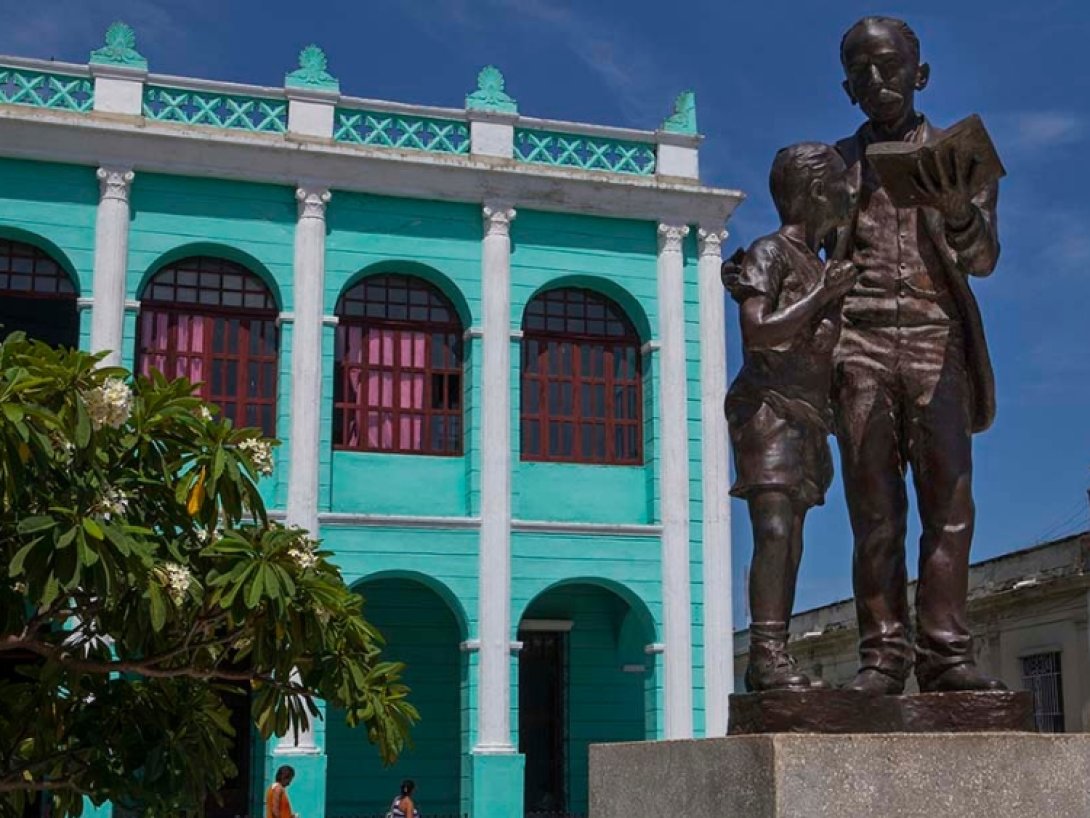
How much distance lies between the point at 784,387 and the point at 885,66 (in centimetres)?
123

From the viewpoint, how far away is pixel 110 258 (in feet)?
61.5

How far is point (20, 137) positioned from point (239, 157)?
8.23 ft

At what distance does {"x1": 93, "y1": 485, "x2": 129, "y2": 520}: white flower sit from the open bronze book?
4718mm

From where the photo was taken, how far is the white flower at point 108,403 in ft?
27.3

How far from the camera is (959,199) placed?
5199 millimetres

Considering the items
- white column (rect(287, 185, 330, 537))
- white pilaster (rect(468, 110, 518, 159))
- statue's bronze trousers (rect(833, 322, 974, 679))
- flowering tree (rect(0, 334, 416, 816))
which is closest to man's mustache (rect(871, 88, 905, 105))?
statue's bronze trousers (rect(833, 322, 974, 679))

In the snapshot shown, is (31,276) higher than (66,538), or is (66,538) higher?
(31,276)

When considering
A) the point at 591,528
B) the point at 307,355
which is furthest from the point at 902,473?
the point at 591,528

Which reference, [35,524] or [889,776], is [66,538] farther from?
[889,776]

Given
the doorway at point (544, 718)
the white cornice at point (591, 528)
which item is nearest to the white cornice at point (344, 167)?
the white cornice at point (591, 528)

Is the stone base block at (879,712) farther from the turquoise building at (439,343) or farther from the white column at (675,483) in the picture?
the white column at (675,483)

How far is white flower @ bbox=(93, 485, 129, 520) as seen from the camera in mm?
8281

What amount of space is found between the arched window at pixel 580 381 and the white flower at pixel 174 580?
37.5 ft

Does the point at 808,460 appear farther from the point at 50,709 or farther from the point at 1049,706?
the point at 1049,706
